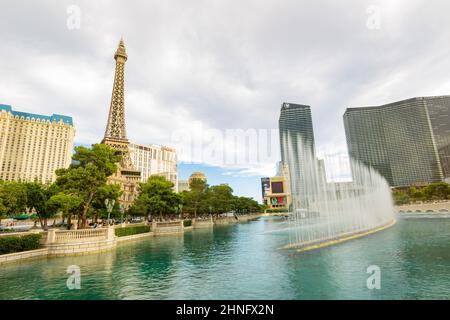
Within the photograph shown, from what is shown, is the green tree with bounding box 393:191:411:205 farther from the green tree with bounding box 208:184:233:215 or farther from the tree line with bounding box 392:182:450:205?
the green tree with bounding box 208:184:233:215

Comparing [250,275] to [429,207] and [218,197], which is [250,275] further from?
[429,207]

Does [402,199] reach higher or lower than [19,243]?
higher

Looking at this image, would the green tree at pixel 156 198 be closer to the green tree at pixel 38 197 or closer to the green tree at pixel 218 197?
the green tree at pixel 38 197

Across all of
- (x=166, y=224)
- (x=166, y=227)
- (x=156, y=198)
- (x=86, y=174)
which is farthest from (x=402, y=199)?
(x=86, y=174)

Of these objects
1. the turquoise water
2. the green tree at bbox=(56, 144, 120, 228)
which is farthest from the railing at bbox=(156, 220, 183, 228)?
the turquoise water

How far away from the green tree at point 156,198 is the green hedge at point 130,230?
5.36m

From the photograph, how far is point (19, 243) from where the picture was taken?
21.0 m

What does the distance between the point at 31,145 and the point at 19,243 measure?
15003cm

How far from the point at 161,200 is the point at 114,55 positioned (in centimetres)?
9770

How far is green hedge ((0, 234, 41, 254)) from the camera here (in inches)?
783

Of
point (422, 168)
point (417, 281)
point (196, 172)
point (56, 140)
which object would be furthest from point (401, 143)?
point (56, 140)

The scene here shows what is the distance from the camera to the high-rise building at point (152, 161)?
16812 centimetres

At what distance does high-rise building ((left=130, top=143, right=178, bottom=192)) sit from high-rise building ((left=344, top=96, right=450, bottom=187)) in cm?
14340
